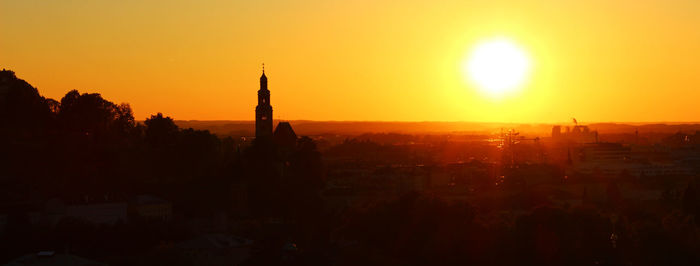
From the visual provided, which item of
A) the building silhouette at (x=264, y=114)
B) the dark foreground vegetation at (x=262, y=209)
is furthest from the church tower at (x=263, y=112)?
the dark foreground vegetation at (x=262, y=209)

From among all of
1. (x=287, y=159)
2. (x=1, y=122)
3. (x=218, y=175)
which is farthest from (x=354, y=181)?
(x=1, y=122)

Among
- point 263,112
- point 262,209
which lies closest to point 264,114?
point 263,112

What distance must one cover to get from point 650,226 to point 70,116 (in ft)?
87.3

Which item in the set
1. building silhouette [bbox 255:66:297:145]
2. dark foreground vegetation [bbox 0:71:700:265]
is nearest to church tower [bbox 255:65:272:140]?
building silhouette [bbox 255:66:297:145]

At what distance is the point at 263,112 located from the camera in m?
60.8

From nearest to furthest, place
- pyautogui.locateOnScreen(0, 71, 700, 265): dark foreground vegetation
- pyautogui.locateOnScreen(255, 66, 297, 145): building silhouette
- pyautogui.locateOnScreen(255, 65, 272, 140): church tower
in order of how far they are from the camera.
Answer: pyautogui.locateOnScreen(0, 71, 700, 265): dark foreground vegetation
pyautogui.locateOnScreen(255, 66, 297, 145): building silhouette
pyautogui.locateOnScreen(255, 65, 272, 140): church tower

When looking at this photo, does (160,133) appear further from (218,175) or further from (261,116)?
(261,116)

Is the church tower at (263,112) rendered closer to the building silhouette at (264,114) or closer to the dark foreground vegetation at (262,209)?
the building silhouette at (264,114)

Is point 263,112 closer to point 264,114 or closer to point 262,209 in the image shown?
point 264,114

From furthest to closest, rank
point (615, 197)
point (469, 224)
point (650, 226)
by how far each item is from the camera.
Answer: point (615, 197), point (650, 226), point (469, 224)

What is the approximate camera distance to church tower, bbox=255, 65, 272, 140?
60.8m

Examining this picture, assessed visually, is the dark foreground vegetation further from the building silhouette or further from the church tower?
the church tower

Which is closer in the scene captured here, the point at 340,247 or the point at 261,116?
the point at 340,247

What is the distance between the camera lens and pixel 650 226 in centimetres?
3444
